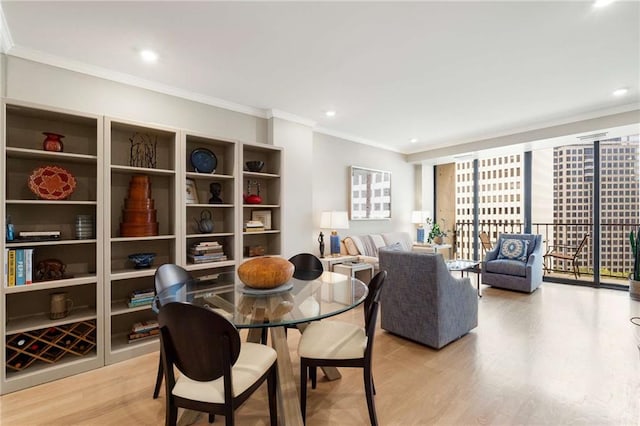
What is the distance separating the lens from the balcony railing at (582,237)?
5312 millimetres

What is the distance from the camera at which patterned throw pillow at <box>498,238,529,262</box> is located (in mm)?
5145

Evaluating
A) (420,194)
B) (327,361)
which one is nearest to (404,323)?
(327,361)

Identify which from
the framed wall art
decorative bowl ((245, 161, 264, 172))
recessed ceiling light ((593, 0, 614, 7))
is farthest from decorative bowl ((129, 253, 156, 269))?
recessed ceiling light ((593, 0, 614, 7))

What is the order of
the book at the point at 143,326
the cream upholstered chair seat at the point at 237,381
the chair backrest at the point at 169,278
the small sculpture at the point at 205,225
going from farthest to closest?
the small sculpture at the point at 205,225, the book at the point at 143,326, the chair backrest at the point at 169,278, the cream upholstered chair seat at the point at 237,381

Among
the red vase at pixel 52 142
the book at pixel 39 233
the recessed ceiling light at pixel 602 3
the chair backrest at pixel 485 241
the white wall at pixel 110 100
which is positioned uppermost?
the recessed ceiling light at pixel 602 3

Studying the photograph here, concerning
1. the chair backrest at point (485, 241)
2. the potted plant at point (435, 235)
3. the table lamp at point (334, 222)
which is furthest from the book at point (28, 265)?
the chair backrest at point (485, 241)

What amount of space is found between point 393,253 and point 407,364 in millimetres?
995

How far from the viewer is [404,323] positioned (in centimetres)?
305

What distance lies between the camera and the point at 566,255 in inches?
227

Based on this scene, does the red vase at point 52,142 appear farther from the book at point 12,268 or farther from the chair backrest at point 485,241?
the chair backrest at point 485,241

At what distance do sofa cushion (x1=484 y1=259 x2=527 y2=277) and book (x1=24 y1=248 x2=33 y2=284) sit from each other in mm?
5889

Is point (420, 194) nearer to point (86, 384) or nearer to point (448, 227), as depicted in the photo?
point (448, 227)

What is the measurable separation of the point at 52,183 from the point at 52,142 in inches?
13.1

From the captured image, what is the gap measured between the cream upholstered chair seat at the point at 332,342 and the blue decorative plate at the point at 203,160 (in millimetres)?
2173
